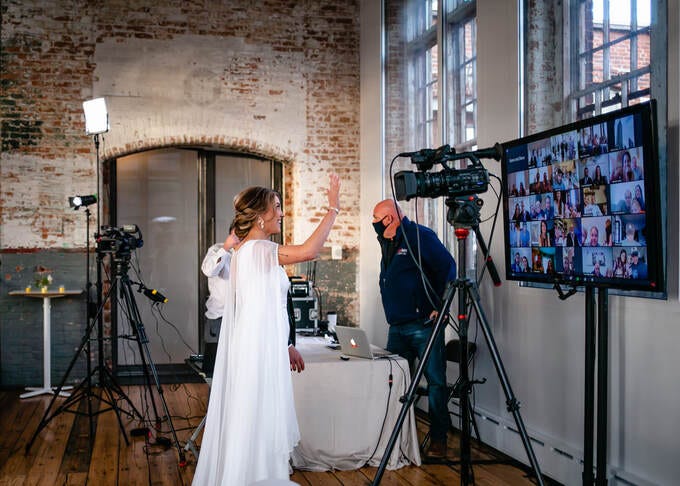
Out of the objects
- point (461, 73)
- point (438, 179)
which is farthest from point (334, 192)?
point (461, 73)

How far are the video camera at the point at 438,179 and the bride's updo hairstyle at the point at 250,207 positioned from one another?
693 millimetres

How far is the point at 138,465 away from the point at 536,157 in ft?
10.2

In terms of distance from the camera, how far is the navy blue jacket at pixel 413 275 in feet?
16.3

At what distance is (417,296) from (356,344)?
0.67 meters

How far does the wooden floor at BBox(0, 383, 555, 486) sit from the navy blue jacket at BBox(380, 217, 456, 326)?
0.99 m

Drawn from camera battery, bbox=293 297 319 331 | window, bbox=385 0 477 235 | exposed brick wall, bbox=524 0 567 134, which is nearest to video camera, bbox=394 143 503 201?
exposed brick wall, bbox=524 0 567 134

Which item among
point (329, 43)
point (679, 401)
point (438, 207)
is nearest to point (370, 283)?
point (438, 207)

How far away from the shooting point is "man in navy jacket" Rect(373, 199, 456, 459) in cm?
485

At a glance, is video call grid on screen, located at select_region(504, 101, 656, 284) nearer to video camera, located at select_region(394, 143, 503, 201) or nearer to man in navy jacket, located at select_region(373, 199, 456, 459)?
video camera, located at select_region(394, 143, 503, 201)

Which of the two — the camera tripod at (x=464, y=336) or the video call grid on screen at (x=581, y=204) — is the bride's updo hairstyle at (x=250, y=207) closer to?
the camera tripod at (x=464, y=336)

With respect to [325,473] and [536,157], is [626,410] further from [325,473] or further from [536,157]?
[325,473]

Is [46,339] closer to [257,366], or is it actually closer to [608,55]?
[257,366]

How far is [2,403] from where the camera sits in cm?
669

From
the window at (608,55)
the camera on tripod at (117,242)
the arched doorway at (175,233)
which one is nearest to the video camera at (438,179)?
the window at (608,55)
